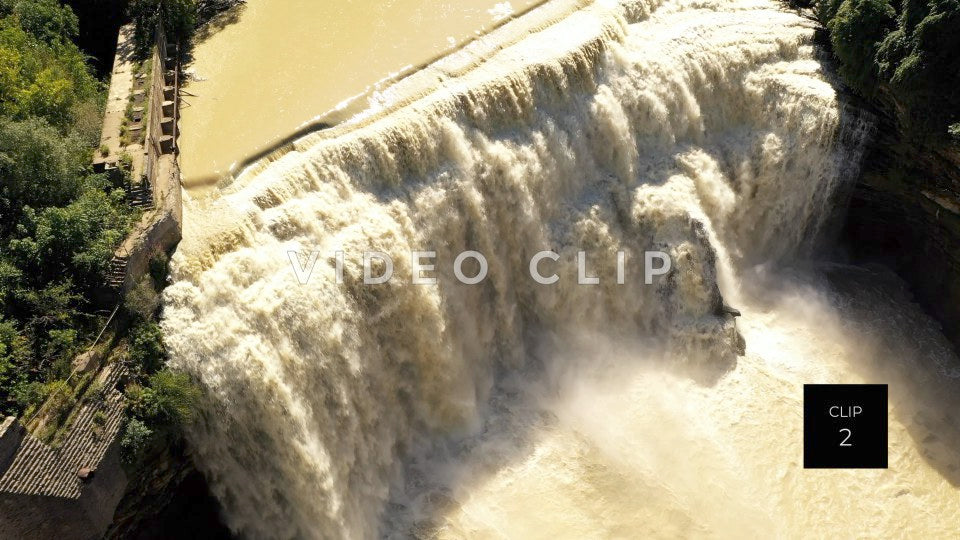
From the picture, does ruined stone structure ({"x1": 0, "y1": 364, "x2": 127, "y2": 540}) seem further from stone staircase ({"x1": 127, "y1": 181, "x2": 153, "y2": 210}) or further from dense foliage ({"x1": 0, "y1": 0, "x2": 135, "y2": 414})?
stone staircase ({"x1": 127, "y1": 181, "x2": 153, "y2": 210})

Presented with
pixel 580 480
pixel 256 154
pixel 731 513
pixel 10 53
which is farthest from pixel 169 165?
pixel 731 513

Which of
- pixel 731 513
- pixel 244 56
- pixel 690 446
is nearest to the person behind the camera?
pixel 731 513

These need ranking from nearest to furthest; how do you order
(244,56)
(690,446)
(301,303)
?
(301,303) < (690,446) < (244,56)

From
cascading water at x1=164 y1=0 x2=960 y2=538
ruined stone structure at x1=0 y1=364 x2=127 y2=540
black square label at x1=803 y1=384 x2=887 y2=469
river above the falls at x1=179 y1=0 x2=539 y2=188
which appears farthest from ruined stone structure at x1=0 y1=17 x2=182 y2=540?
black square label at x1=803 y1=384 x2=887 y2=469

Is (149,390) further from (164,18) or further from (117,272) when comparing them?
(164,18)

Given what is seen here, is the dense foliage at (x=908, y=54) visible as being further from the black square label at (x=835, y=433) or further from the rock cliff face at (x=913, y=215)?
the black square label at (x=835, y=433)

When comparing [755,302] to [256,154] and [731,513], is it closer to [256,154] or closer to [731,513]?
[731,513]
